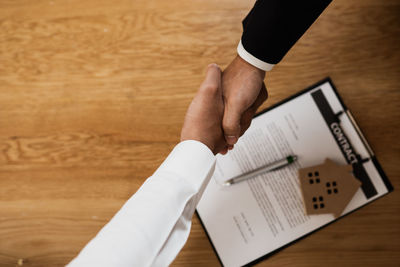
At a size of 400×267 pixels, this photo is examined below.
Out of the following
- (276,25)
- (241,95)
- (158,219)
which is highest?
(276,25)

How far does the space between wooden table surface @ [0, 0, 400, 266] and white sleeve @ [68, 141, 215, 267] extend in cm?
13

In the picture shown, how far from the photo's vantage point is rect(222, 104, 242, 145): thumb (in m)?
Answer: 0.58

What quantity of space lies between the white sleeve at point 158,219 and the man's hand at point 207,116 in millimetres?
58

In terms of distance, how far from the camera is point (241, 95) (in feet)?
1.93

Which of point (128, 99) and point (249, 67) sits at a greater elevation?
point (249, 67)

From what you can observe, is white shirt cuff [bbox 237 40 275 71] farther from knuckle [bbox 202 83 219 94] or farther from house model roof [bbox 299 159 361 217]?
house model roof [bbox 299 159 361 217]

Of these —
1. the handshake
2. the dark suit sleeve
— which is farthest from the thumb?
the dark suit sleeve

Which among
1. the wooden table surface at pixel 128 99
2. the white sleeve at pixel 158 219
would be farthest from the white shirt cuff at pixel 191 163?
the wooden table surface at pixel 128 99

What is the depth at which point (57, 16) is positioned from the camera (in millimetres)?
654

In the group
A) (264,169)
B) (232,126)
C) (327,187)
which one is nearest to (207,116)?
(232,126)

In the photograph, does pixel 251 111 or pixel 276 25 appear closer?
pixel 276 25

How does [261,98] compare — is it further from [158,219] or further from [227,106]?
[158,219]

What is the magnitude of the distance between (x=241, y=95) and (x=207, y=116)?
Result: 83 mm

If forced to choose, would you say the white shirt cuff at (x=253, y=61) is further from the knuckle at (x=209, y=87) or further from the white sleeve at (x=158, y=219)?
the white sleeve at (x=158, y=219)
